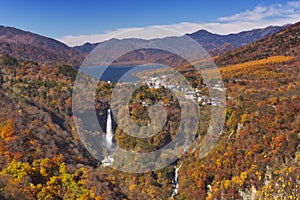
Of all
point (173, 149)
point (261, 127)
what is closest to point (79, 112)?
point (173, 149)

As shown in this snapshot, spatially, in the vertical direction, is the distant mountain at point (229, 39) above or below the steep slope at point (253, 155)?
above

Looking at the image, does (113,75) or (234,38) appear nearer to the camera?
(113,75)

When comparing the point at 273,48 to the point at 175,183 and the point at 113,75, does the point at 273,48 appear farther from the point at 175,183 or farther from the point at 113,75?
the point at 175,183

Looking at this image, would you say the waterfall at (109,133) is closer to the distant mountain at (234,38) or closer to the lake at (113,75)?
the lake at (113,75)

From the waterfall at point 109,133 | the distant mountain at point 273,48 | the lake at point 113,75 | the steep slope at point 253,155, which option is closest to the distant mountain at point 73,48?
the lake at point 113,75

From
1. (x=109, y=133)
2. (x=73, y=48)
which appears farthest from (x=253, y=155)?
(x=73, y=48)

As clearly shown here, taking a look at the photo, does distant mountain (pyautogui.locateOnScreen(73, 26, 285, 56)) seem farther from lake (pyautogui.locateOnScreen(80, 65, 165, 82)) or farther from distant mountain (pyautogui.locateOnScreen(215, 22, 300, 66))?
distant mountain (pyautogui.locateOnScreen(215, 22, 300, 66))

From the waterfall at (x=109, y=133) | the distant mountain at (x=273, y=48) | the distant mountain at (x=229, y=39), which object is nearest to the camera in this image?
the waterfall at (x=109, y=133)

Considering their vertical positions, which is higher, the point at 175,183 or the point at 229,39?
the point at 229,39

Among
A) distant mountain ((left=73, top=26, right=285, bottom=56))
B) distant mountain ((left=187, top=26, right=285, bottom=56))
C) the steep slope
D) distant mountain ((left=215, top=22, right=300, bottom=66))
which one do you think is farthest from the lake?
distant mountain ((left=187, top=26, right=285, bottom=56))
